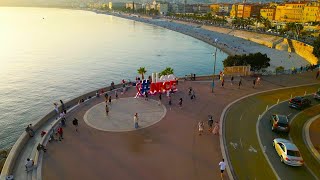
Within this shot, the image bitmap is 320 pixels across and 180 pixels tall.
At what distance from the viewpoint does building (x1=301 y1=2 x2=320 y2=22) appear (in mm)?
134512

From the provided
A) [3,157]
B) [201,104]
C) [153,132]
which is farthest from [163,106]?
[3,157]

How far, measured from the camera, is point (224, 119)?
2805cm

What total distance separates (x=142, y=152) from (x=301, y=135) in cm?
1411

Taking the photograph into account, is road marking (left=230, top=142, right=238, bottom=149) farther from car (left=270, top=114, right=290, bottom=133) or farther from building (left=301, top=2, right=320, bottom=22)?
building (left=301, top=2, right=320, bottom=22)

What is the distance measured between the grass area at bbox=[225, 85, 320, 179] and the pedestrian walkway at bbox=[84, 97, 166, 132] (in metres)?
7.35

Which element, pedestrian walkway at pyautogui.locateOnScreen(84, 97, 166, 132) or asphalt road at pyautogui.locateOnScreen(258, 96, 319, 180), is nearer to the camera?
asphalt road at pyautogui.locateOnScreen(258, 96, 319, 180)

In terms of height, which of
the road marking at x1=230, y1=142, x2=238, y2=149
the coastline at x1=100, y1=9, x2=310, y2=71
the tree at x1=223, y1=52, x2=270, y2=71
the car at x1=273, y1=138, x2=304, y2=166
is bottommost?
the coastline at x1=100, y1=9, x2=310, y2=71

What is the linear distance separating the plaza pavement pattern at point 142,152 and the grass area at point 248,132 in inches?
54.0

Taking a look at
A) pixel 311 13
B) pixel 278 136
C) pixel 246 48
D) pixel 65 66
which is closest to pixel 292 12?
pixel 311 13

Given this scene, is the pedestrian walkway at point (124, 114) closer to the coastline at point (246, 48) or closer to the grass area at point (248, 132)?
the grass area at point (248, 132)

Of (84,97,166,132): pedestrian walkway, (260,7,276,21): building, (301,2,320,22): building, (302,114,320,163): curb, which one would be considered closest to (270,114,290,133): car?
(302,114,320,163): curb

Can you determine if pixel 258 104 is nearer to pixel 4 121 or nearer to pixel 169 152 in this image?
pixel 169 152

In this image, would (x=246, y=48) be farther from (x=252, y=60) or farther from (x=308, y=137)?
(x=308, y=137)

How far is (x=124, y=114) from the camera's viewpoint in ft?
96.9
